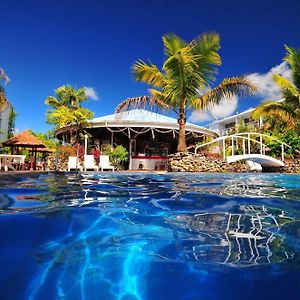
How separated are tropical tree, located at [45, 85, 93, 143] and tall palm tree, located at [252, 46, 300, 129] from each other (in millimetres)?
11336

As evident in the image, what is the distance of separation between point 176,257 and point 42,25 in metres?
19.3

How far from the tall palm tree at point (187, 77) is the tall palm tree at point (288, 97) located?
3.91m

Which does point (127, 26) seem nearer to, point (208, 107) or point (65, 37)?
point (65, 37)

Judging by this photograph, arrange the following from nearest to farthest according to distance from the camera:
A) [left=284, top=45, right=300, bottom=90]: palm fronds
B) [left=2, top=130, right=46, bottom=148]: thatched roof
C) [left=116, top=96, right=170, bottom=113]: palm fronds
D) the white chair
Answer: [left=2, top=130, right=46, bottom=148]: thatched roof, the white chair, [left=116, top=96, right=170, bottom=113]: palm fronds, [left=284, top=45, right=300, bottom=90]: palm fronds

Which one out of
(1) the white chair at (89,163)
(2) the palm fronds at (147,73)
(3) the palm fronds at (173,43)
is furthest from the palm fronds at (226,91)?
(1) the white chair at (89,163)

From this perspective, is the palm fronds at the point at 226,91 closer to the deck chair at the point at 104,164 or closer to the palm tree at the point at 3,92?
the deck chair at the point at 104,164

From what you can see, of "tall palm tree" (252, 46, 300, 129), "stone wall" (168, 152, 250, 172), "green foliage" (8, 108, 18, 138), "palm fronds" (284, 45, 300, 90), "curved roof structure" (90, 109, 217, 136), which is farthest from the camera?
"green foliage" (8, 108, 18, 138)

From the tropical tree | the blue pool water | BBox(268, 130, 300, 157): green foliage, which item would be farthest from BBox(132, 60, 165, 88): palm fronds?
the blue pool water

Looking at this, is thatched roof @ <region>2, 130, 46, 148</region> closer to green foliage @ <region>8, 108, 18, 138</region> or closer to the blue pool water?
the blue pool water

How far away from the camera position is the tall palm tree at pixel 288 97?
16.9m

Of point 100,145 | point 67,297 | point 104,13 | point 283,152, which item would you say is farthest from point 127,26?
point 67,297

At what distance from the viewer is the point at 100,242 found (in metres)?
2.31

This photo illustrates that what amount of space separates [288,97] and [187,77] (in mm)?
7415

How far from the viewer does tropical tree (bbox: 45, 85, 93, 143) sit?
19.8 m
